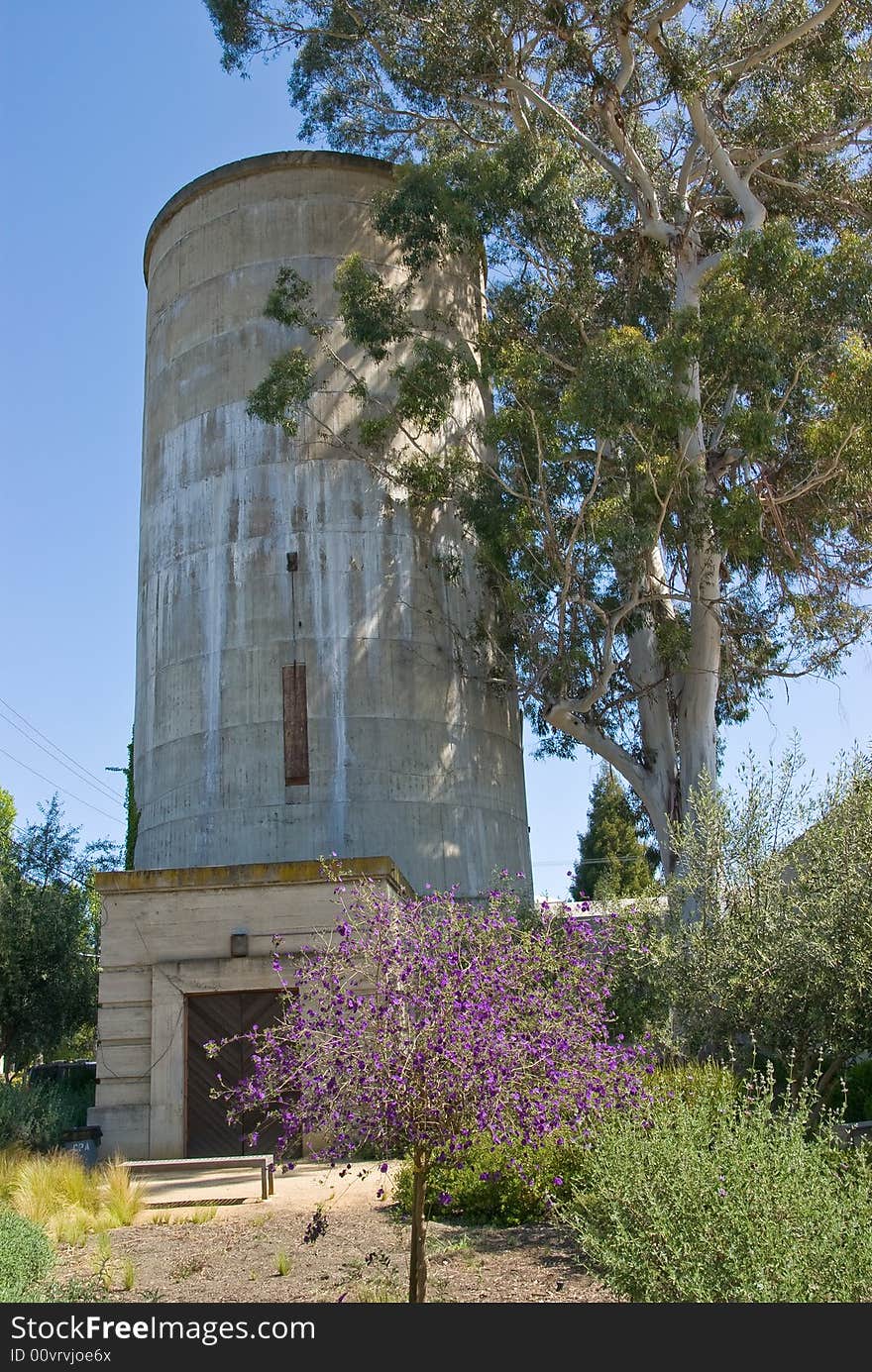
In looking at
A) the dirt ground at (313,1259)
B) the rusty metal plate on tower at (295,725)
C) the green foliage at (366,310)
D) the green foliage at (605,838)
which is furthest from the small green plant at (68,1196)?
the green foliage at (605,838)

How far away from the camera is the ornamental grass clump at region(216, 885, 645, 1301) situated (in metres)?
8.16

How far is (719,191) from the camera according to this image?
2872cm

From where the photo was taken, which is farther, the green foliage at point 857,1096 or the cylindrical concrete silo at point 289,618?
the cylindrical concrete silo at point 289,618

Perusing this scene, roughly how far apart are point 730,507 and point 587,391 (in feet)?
11.4

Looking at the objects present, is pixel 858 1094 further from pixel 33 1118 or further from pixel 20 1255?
pixel 20 1255

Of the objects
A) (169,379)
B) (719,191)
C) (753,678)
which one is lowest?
(753,678)

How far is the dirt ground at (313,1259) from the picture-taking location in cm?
943

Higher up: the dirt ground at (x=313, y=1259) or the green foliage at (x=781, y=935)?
the green foliage at (x=781, y=935)

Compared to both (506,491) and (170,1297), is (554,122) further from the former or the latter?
(170,1297)

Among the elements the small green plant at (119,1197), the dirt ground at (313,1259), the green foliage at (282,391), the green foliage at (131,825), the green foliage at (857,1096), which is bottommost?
the dirt ground at (313,1259)

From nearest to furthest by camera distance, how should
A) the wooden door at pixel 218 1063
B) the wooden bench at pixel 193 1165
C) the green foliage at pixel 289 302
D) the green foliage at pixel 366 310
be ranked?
1. the wooden bench at pixel 193 1165
2. the wooden door at pixel 218 1063
3. the green foliage at pixel 366 310
4. the green foliage at pixel 289 302

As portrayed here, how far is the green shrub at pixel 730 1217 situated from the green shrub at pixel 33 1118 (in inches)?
415

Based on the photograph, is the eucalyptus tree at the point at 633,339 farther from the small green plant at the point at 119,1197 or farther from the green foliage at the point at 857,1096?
the small green plant at the point at 119,1197

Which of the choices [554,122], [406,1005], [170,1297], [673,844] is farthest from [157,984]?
[554,122]
